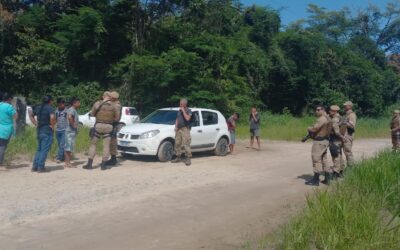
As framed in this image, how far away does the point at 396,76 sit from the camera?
51.2 meters

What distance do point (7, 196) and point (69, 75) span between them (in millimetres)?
22159

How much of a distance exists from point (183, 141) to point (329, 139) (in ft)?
13.0

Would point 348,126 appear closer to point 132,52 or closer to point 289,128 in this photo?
point 289,128

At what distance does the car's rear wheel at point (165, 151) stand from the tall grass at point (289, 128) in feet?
36.1

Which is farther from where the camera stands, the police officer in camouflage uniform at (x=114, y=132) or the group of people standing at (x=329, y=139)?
the police officer in camouflage uniform at (x=114, y=132)

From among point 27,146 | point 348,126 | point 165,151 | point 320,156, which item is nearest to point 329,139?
point 320,156

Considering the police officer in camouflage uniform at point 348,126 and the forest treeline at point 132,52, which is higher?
the forest treeline at point 132,52

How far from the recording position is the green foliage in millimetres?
5781

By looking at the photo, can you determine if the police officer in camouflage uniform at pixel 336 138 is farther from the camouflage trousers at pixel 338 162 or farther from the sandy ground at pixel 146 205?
the sandy ground at pixel 146 205

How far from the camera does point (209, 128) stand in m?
15.5

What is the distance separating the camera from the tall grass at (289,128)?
2600 centimetres

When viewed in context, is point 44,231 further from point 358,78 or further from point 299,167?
point 358,78

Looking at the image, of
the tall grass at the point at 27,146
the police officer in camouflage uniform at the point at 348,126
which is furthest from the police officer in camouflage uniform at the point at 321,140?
the tall grass at the point at 27,146

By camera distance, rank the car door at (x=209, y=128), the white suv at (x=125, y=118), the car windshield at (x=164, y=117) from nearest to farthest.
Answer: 1. the car windshield at (x=164, y=117)
2. the car door at (x=209, y=128)
3. the white suv at (x=125, y=118)
